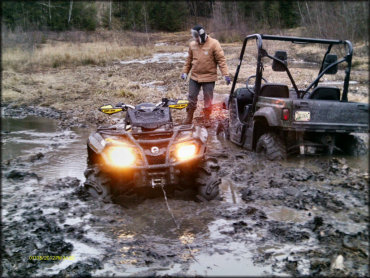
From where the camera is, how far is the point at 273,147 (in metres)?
Result: 6.20

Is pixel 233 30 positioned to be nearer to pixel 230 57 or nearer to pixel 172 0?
pixel 230 57

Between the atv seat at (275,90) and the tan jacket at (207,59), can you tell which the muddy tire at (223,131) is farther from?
the atv seat at (275,90)

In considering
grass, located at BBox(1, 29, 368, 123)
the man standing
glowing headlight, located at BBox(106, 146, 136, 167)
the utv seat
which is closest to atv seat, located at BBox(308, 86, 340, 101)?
the utv seat

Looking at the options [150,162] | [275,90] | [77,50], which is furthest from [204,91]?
[77,50]

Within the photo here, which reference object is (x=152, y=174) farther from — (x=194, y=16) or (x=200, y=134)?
(x=194, y=16)

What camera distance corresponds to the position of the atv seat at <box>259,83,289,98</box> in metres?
6.57

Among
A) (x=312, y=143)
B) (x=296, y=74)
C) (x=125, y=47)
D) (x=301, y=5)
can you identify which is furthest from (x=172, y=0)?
(x=312, y=143)

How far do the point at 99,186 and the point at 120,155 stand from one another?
459 mm

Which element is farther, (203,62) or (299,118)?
(203,62)

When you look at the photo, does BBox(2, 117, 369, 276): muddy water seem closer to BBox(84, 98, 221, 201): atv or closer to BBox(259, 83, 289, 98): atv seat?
BBox(84, 98, 221, 201): atv

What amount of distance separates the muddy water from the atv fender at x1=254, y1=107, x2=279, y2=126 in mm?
602

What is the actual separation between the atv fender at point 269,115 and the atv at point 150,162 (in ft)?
4.33

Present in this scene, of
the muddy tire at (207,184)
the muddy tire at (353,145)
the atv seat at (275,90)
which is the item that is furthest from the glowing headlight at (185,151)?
the muddy tire at (353,145)

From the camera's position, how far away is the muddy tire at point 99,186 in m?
4.65
